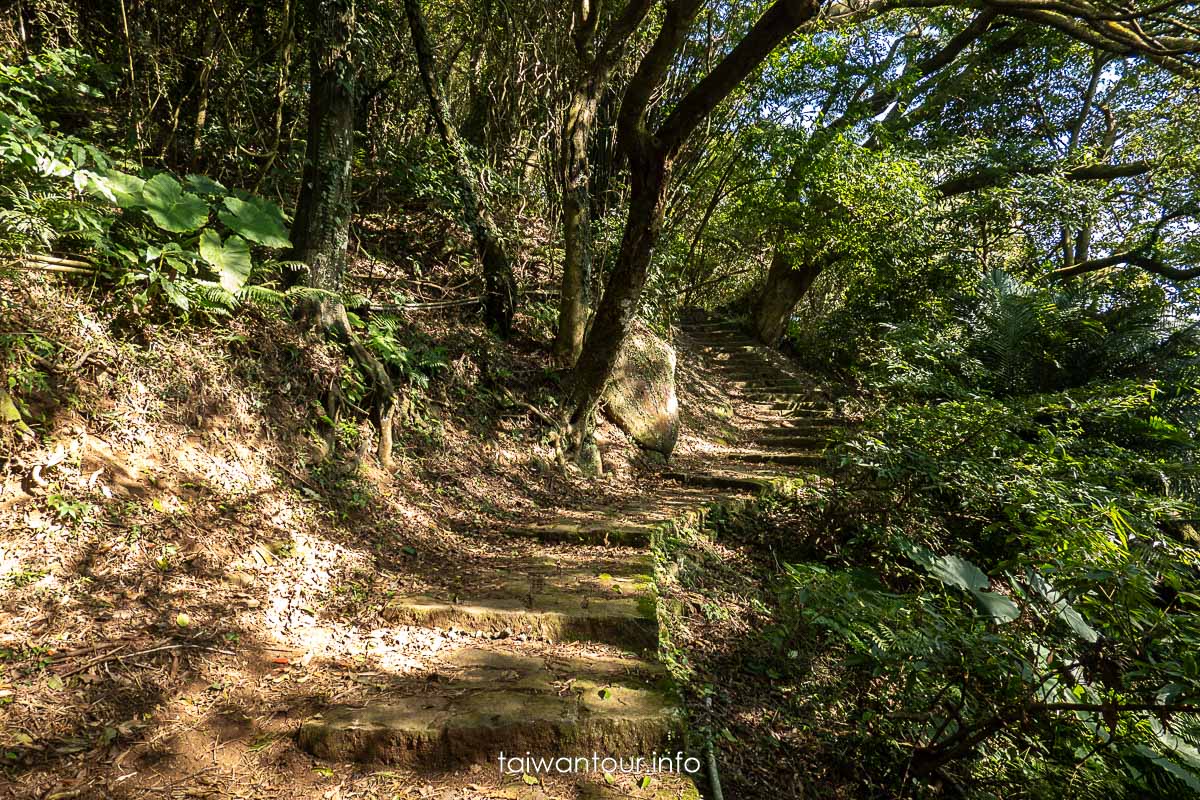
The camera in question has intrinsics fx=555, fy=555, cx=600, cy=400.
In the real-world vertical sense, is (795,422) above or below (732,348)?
below

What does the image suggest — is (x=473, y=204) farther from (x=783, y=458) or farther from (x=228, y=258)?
(x=783, y=458)

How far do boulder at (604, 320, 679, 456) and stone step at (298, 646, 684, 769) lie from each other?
3934mm

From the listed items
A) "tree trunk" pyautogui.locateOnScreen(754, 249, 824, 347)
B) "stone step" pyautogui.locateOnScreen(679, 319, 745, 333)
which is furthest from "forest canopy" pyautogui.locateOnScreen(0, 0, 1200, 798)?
"stone step" pyautogui.locateOnScreen(679, 319, 745, 333)

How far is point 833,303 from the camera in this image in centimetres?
1429

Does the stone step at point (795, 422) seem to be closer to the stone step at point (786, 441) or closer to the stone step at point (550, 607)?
the stone step at point (786, 441)

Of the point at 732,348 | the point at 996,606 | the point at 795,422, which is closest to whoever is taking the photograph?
the point at 996,606

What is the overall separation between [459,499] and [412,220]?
10.1 ft

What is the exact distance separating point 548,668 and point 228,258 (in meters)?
2.72

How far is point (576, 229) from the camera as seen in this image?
5.43m

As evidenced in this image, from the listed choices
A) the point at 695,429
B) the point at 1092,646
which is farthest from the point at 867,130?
the point at 1092,646

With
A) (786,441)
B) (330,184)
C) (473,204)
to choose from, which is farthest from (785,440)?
(330,184)

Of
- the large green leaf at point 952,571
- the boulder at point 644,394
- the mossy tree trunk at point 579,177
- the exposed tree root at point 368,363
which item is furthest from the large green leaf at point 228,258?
the large green leaf at point 952,571

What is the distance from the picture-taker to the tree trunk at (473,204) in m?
5.02

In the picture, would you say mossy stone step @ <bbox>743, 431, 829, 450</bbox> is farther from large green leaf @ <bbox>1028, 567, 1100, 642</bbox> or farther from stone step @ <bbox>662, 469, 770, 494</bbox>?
large green leaf @ <bbox>1028, 567, 1100, 642</bbox>
